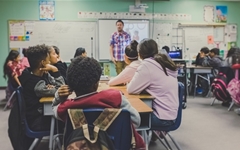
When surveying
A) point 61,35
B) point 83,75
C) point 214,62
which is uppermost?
point 61,35

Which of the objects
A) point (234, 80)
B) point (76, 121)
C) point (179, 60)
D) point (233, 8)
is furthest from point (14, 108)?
point (233, 8)

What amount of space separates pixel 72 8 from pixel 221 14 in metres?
4.12

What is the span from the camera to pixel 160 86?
2.42 metres

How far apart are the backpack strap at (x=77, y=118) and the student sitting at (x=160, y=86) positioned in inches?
46.6

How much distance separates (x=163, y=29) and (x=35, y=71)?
5.69 m

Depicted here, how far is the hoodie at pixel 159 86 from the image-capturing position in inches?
95.2

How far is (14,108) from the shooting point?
2.27m

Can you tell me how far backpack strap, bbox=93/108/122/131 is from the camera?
1308mm

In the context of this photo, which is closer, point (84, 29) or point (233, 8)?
point (84, 29)

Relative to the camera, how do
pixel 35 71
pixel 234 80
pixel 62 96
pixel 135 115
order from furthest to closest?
pixel 234 80 → pixel 35 71 → pixel 62 96 → pixel 135 115

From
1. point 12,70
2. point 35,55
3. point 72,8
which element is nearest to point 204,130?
point 35,55

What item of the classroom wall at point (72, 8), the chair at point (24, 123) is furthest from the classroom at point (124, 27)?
the chair at point (24, 123)

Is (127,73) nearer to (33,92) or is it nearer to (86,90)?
(33,92)

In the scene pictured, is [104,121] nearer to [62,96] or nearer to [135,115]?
[135,115]
